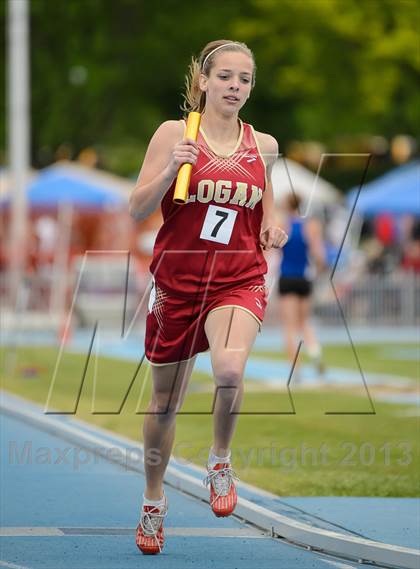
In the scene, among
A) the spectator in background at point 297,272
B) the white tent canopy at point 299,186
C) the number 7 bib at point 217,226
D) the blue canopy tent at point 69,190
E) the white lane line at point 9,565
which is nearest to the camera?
the white lane line at point 9,565

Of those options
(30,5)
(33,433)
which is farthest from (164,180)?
(30,5)

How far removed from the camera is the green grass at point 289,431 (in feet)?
31.4

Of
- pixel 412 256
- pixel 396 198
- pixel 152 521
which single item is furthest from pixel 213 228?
pixel 412 256

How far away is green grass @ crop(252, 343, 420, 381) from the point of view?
63.6 ft

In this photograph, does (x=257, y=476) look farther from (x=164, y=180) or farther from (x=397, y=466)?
(x=164, y=180)

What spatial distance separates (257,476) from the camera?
9.62 m

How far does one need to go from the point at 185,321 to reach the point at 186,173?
767mm

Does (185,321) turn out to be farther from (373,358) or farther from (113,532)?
(373,358)

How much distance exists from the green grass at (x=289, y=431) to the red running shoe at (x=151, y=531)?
1.93 meters

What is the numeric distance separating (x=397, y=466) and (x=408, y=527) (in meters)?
2.38

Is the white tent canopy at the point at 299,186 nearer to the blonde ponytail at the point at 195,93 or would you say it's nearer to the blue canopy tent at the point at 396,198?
the blue canopy tent at the point at 396,198

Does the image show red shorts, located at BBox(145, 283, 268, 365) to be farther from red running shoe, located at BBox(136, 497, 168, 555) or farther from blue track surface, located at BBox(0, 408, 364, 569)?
blue track surface, located at BBox(0, 408, 364, 569)

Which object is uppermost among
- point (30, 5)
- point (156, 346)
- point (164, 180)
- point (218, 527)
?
point (30, 5)

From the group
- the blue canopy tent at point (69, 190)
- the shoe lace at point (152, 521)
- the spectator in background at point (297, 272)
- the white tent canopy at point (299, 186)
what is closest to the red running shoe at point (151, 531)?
the shoe lace at point (152, 521)
